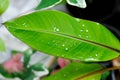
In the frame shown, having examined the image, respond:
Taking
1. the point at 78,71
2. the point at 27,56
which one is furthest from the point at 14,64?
the point at 78,71

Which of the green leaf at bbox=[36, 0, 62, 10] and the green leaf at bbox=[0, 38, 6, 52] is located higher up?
the green leaf at bbox=[36, 0, 62, 10]

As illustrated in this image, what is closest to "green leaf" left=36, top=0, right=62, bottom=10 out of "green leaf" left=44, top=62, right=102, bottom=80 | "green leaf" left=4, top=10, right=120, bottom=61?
"green leaf" left=4, top=10, right=120, bottom=61

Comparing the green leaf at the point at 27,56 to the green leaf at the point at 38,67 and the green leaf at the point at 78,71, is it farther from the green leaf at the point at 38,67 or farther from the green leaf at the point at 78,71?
the green leaf at the point at 78,71

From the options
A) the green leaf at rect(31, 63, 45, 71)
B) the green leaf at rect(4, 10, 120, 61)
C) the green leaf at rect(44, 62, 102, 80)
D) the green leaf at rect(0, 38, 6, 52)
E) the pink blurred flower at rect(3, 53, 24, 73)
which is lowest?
the green leaf at rect(31, 63, 45, 71)

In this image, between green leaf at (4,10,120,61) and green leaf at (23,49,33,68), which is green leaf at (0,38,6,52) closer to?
green leaf at (23,49,33,68)

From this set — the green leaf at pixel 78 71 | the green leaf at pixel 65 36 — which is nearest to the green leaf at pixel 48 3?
the green leaf at pixel 65 36

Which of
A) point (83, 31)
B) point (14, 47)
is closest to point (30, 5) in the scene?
point (14, 47)
